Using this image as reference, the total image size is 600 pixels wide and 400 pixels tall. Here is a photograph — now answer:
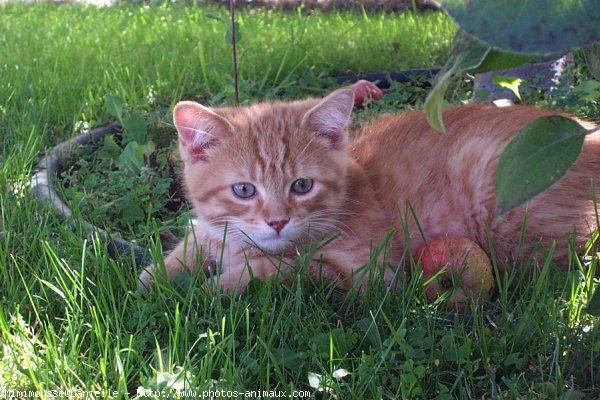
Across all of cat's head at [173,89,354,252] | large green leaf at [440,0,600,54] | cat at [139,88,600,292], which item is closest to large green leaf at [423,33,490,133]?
large green leaf at [440,0,600,54]

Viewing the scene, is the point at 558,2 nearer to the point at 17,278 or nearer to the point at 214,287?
the point at 214,287

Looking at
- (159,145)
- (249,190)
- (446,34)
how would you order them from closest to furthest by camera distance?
(249,190)
(159,145)
(446,34)

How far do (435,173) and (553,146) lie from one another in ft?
3.97

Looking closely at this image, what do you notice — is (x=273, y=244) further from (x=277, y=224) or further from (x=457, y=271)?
(x=457, y=271)

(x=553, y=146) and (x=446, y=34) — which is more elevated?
(x=553, y=146)

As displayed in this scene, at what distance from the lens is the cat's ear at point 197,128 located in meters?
2.11

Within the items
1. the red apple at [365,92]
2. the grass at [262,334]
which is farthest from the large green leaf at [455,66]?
the red apple at [365,92]

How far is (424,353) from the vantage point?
5.16 feet

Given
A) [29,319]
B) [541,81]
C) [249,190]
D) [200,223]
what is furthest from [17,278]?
[541,81]

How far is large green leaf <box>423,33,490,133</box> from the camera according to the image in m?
0.98

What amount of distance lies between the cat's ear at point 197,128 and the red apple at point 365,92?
128cm

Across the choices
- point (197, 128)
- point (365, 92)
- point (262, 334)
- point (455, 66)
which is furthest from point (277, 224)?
point (365, 92)

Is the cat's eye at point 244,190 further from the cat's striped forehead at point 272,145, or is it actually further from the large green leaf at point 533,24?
the large green leaf at point 533,24

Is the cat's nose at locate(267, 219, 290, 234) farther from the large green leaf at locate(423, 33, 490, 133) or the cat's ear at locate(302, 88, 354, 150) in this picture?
the large green leaf at locate(423, 33, 490, 133)
